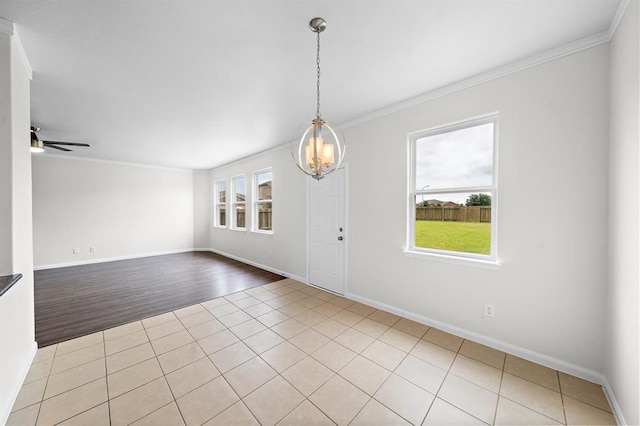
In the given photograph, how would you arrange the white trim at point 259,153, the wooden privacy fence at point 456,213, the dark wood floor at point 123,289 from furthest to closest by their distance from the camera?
the white trim at point 259,153 → the dark wood floor at point 123,289 → the wooden privacy fence at point 456,213

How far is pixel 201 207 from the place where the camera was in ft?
25.3

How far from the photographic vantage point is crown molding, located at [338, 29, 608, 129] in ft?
6.13

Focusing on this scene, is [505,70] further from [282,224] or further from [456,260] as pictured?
[282,224]

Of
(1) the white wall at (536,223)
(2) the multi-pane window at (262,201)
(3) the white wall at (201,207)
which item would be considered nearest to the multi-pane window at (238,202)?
(2) the multi-pane window at (262,201)

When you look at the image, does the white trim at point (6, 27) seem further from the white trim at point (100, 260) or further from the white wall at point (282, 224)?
the white trim at point (100, 260)

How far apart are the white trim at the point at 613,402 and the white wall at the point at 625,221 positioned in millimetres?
38

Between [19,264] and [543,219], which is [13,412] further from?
[543,219]

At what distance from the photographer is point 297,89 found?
2.64m

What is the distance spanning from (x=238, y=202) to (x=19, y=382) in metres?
4.93

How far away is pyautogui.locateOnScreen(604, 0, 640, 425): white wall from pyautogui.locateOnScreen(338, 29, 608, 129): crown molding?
0.14m

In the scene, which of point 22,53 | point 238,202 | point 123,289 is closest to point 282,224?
point 238,202

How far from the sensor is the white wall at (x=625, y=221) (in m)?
1.42

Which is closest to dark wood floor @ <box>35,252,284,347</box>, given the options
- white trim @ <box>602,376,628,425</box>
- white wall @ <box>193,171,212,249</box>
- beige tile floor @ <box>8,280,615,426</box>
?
beige tile floor @ <box>8,280,615,426</box>

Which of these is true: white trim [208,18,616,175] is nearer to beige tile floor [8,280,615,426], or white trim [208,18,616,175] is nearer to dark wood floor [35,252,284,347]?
beige tile floor [8,280,615,426]
